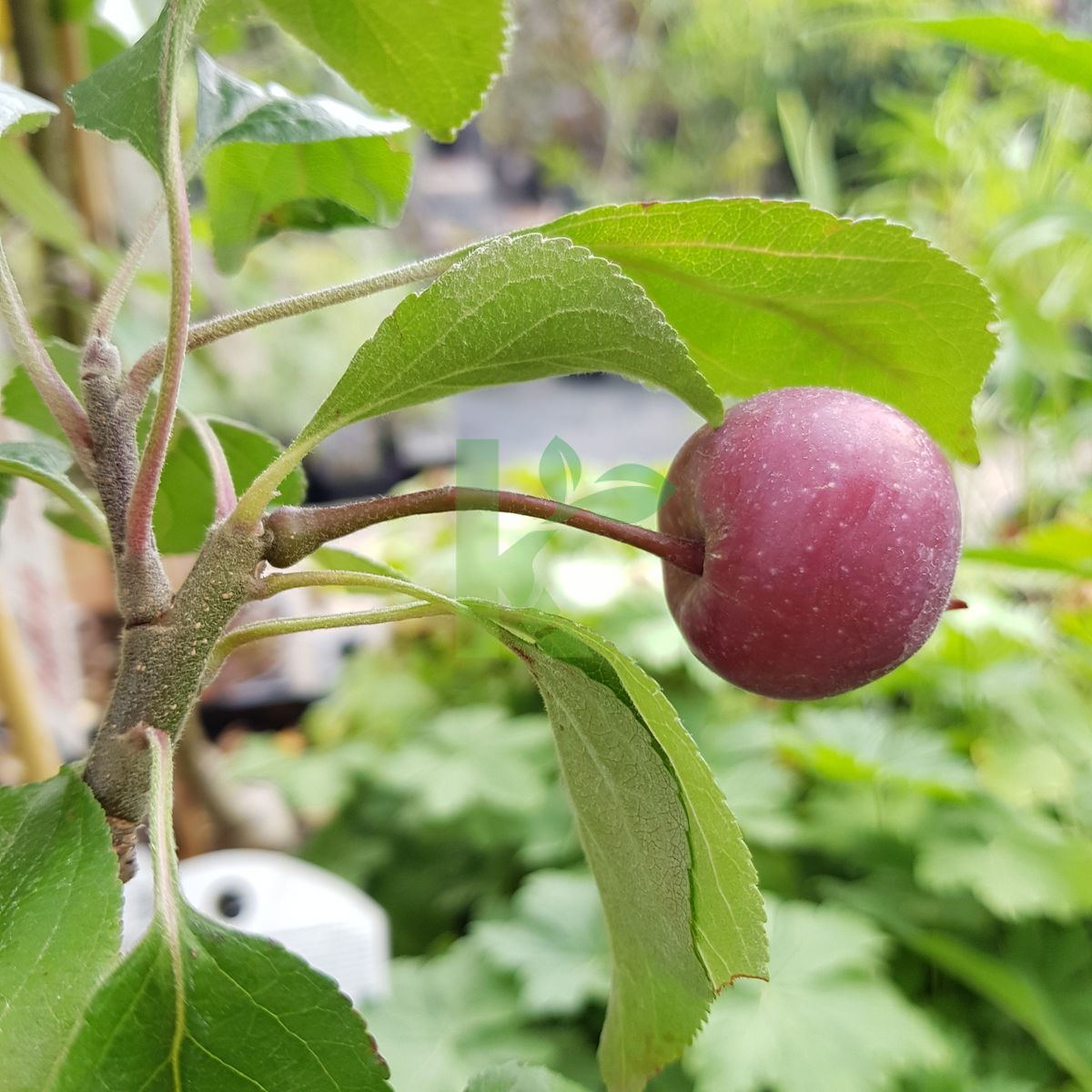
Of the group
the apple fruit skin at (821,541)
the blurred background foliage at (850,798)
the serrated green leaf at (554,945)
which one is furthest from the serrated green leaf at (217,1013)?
the serrated green leaf at (554,945)

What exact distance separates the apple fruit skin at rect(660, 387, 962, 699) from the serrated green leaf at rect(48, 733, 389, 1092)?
125mm

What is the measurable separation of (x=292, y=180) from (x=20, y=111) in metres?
0.13

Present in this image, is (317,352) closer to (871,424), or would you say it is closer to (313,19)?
(313,19)

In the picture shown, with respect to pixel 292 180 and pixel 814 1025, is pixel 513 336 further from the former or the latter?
pixel 814 1025

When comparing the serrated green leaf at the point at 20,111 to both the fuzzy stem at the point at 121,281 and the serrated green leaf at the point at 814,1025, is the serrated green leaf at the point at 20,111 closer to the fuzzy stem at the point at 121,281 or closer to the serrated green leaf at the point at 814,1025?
the fuzzy stem at the point at 121,281

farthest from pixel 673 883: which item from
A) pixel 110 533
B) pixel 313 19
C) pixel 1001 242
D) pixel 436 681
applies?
pixel 436 681

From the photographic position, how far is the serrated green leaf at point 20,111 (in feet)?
0.77

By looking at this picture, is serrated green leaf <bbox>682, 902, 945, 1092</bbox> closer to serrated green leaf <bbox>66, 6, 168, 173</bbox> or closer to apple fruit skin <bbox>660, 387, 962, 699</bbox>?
apple fruit skin <bbox>660, 387, 962, 699</bbox>

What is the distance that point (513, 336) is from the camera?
214 millimetres

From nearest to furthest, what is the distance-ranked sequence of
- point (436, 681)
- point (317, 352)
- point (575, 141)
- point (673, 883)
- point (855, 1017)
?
point (673, 883), point (855, 1017), point (436, 681), point (317, 352), point (575, 141)

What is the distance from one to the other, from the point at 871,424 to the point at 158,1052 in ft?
0.71

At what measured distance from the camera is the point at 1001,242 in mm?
871

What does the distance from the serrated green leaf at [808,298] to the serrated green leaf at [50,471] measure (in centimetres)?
15

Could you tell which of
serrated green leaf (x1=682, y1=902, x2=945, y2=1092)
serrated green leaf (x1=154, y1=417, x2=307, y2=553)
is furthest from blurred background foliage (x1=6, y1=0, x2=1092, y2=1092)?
serrated green leaf (x1=154, y1=417, x2=307, y2=553)
